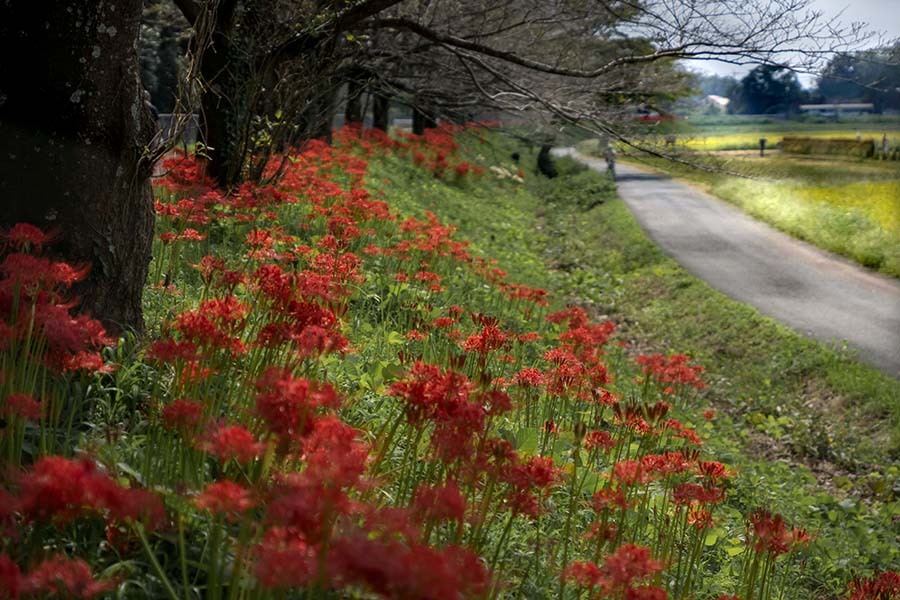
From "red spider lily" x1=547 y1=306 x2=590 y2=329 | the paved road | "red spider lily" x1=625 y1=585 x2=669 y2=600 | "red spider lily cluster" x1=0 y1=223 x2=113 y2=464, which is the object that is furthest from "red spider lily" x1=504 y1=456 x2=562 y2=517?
the paved road

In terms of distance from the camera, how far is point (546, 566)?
11.0 feet

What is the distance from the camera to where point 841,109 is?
31.7 m

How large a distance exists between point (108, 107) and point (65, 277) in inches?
64.9

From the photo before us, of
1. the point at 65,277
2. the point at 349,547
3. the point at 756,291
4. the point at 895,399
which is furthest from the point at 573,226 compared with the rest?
the point at 349,547

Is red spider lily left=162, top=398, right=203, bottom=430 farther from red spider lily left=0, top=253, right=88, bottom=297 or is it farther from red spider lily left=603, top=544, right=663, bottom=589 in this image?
red spider lily left=603, top=544, right=663, bottom=589

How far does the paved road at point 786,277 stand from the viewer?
437 inches

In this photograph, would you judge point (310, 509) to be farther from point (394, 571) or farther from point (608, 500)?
point (608, 500)

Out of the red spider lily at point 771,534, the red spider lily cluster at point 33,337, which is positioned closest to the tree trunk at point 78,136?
the red spider lily cluster at point 33,337

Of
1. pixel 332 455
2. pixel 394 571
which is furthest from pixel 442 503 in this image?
pixel 394 571

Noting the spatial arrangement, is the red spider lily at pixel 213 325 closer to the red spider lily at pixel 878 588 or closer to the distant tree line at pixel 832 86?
the red spider lily at pixel 878 588

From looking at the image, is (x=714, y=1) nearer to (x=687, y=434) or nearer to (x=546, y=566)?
(x=687, y=434)

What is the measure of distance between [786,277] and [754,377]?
4913 millimetres

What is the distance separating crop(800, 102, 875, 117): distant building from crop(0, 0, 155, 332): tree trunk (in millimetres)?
26723

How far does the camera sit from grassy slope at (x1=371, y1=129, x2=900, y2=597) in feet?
21.6
